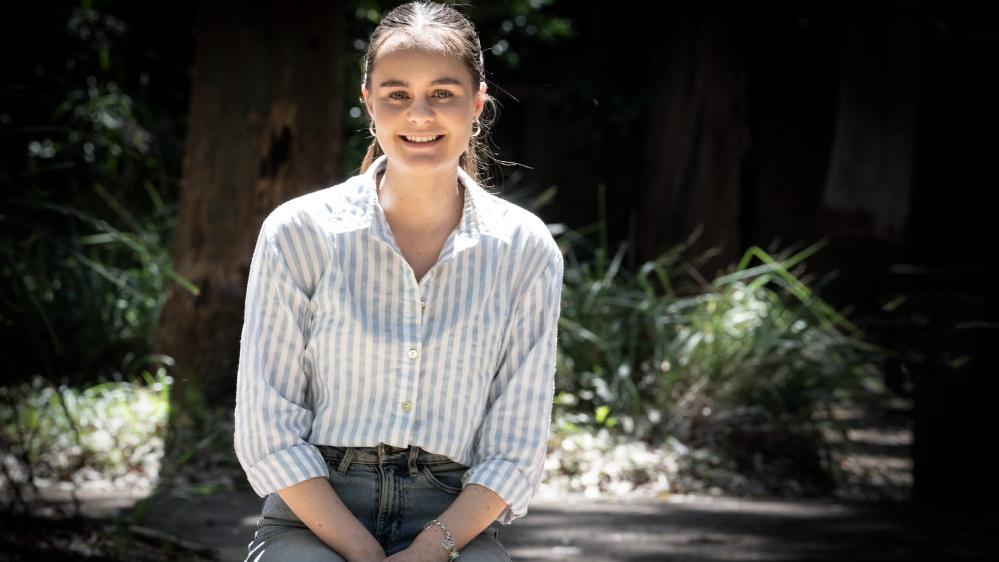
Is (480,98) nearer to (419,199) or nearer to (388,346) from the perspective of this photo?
(419,199)

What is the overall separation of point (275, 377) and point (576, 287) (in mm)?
4813

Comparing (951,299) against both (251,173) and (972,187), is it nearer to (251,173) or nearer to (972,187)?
(251,173)

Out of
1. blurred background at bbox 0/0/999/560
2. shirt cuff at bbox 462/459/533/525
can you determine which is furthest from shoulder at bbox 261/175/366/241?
blurred background at bbox 0/0/999/560

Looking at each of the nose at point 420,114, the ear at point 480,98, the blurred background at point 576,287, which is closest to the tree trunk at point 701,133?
the blurred background at point 576,287

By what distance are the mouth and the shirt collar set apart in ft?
0.44

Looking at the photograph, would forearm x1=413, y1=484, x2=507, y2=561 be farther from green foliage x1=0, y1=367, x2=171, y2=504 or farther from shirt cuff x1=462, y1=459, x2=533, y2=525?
green foliage x1=0, y1=367, x2=171, y2=504

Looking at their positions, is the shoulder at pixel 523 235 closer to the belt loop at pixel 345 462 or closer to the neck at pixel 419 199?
the neck at pixel 419 199

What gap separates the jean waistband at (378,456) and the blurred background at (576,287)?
4.55 feet

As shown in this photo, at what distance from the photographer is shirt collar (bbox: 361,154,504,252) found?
250cm

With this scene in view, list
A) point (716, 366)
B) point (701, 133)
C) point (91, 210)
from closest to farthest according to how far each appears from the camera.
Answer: point (716, 366), point (91, 210), point (701, 133)

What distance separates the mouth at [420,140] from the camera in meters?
2.47

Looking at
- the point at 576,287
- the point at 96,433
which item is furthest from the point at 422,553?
the point at 576,287

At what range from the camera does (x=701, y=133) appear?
8.63 meters

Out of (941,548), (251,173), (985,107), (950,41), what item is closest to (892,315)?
(941,548)
